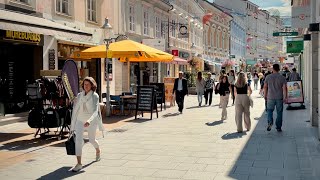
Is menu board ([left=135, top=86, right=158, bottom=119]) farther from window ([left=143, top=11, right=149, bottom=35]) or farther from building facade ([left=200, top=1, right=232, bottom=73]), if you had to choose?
building facade ([left=200, top=1, right=232, bottom=73])

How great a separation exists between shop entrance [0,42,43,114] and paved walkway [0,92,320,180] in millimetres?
2028

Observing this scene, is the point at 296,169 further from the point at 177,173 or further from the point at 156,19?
the point at 156,19

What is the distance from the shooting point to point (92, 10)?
20.8m

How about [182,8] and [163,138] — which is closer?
[163,138]

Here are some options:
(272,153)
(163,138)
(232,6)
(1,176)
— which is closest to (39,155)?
(1,176)

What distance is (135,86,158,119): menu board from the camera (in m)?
14.6

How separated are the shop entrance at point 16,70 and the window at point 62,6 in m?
2.47

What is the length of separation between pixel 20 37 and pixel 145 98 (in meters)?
4.38

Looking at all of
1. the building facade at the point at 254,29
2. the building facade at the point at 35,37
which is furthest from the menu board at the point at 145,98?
the building facade at the point at 254,29

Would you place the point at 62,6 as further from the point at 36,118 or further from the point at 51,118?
the point at 51,118

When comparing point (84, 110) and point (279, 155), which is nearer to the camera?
point (84, 110)

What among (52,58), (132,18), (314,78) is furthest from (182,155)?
(132,18)

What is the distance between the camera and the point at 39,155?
29.0 feet

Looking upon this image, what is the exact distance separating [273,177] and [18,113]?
33.6 ft
